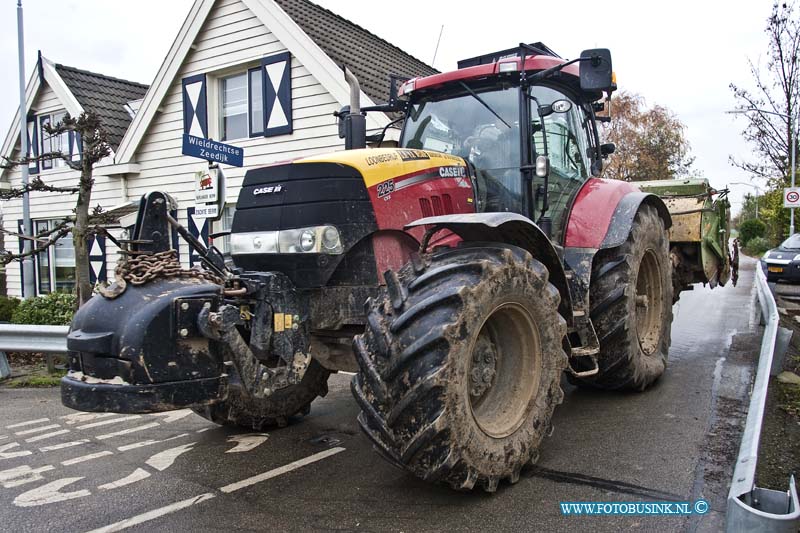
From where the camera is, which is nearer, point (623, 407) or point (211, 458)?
point (211, 458)

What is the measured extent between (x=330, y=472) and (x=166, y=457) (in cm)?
124

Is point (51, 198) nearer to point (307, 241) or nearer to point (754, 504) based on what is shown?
point (307, 241)

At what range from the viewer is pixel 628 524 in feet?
10.4

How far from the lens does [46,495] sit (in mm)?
3785

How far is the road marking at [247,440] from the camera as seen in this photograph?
176 inches

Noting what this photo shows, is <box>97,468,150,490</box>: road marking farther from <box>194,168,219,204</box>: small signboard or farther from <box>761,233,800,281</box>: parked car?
<box>761,233,800,281</box>: parked car

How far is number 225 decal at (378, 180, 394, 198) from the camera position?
12.5 feet

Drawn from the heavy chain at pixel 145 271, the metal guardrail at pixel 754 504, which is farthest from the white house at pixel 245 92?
the metal guardrail at pixel 754 504

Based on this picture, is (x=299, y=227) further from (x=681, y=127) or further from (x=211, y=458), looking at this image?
(x=681, y=127)

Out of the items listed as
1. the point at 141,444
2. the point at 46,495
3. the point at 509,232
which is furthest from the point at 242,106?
the point at 46,495

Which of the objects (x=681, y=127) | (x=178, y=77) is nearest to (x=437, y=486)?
(x=178, y=77)

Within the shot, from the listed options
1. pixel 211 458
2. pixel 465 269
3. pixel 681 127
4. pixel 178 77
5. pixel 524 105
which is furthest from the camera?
pixel 681 127

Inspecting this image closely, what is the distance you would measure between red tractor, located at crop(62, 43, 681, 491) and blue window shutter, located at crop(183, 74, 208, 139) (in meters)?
7.77

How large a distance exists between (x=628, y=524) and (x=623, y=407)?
210 cm
